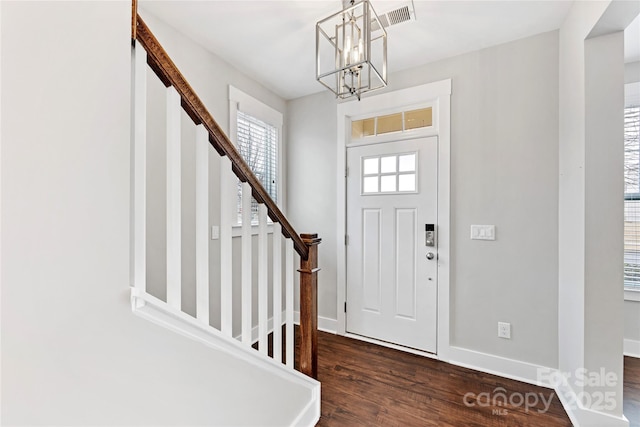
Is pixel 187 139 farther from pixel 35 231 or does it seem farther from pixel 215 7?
pixel 35 231

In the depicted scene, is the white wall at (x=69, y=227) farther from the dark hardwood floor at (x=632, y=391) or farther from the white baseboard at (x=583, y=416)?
the dark hardwood floor at (x=632, y=391)

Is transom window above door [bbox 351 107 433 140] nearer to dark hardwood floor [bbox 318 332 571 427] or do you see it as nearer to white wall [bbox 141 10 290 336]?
white wall [bbox 141 10 290 336]

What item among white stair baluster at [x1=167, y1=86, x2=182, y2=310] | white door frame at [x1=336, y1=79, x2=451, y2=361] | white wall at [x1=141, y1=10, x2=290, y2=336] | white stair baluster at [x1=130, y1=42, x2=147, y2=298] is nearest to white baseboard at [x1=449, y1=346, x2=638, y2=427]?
white door frame at [x1=336, y1=79, x2=451, y2=361]

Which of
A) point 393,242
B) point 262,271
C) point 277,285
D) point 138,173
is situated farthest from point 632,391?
point 138,173

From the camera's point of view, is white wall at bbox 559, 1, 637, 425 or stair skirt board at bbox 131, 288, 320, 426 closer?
stair skirt board at bbox 131, 288, 320, 426

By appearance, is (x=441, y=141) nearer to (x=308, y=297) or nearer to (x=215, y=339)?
(x=308, y=297)

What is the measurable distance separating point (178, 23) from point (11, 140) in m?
1.93

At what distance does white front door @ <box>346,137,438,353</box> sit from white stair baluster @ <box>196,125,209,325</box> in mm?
1926

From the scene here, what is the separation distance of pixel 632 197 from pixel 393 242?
2.10 metres

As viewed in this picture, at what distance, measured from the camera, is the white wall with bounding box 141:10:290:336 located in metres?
1.81

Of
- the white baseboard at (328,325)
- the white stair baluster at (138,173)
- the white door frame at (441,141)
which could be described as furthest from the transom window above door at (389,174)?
the white stair baluster at (138,173)

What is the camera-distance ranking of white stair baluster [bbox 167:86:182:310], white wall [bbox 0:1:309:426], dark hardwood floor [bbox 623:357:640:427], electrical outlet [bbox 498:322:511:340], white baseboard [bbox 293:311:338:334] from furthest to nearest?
white baseboard [bbox 293:311:338:334], electrical outlet [bbox 498:322:511:340], dark hardwood floor [bbox 623:357:640:427], white stair baluster [bbox 167:86:182:310], white wall [bbox 0:1:309:426]

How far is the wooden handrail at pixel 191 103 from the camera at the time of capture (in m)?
0.76

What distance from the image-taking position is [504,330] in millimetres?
2113
